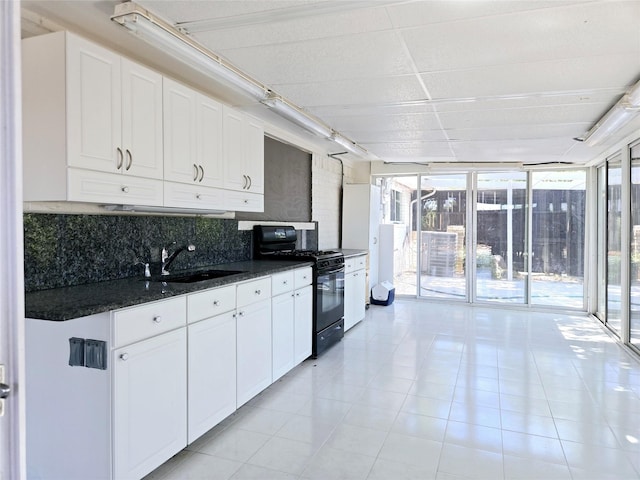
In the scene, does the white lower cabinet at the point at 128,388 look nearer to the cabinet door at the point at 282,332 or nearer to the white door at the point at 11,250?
the cabinet door at the point at 282,332

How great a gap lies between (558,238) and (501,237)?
0.82 meters

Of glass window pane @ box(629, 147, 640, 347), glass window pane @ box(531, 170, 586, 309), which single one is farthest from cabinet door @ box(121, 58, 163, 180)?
A: glass window pane @ box(531, 170, 586, 309)

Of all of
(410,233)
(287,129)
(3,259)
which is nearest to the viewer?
(3,259)

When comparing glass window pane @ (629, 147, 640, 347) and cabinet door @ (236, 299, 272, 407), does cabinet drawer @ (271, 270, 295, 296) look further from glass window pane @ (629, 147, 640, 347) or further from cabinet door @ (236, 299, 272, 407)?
glass window pane @ (629, 147, 640, 347)

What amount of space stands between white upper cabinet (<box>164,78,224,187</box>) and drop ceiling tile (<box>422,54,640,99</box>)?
59.6 inches

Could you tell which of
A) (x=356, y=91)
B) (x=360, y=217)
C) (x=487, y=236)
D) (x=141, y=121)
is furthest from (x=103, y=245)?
(x=487, y=236)

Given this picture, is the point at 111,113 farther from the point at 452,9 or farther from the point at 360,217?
the point at 360,217

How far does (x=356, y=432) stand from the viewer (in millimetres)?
2770

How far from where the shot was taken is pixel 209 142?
119 inches

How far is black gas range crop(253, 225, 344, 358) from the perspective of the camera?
4.19 m

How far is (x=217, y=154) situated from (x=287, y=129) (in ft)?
5.88

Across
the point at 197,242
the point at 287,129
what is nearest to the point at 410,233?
the point at 287,129

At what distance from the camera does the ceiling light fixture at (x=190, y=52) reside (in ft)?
6.75

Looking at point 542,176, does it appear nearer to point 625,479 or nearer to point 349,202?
point 349,202
